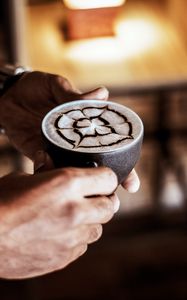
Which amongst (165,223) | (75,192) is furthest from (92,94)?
(165,223)

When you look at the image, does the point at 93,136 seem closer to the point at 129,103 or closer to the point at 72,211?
the point at 72,211

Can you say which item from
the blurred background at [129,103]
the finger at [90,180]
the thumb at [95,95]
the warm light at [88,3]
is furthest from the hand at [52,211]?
the warm light at [88,3]

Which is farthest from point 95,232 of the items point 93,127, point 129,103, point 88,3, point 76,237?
point 129,103

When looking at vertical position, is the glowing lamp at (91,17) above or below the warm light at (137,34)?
above

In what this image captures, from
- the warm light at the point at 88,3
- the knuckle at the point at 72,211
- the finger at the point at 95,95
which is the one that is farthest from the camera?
the warm light at the point at 88,3

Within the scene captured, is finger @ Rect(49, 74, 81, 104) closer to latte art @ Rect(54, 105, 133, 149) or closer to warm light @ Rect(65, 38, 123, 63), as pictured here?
latte art @ Rect(54, 105, 133, 149)

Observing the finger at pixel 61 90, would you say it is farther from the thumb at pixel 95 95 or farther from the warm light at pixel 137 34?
the warm light at pixel 137 34

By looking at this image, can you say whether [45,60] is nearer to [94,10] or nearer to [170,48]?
[94,10]
